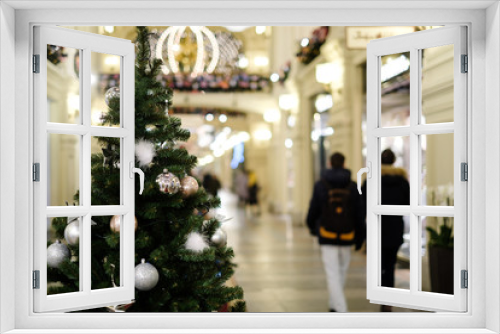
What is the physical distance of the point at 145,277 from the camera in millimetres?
3781

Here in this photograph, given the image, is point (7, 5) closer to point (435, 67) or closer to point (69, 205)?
point (69, 205)

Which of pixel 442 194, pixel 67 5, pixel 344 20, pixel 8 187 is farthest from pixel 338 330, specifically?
pixel 442 194

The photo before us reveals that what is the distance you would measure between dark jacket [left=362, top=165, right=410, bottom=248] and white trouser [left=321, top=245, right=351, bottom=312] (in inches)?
16.6

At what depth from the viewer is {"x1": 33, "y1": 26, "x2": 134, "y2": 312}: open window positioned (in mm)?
3195

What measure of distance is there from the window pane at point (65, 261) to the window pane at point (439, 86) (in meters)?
2.56

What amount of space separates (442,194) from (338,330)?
123 inches

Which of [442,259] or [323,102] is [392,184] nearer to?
[442,259]

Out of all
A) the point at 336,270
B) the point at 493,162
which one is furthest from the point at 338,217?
the point at 493,162

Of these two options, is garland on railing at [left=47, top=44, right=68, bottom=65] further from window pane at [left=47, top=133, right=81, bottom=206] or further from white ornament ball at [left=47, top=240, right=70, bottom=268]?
white ornament ball at [left=47, top=240, right=70, bottom=268]

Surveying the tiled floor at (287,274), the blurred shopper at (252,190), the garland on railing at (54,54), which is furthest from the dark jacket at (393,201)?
the blurred shopper at (252,190)

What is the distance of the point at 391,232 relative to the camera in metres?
5.42

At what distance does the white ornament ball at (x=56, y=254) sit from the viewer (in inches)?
146

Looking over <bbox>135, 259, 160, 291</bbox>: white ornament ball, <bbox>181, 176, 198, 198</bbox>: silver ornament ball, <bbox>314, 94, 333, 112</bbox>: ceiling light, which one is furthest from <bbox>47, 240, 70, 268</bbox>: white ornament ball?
<bbox>314, 94, 333, 112</bbox>: ceiling light

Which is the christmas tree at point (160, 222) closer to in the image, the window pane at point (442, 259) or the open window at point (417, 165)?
the open window at point (417, 165)
